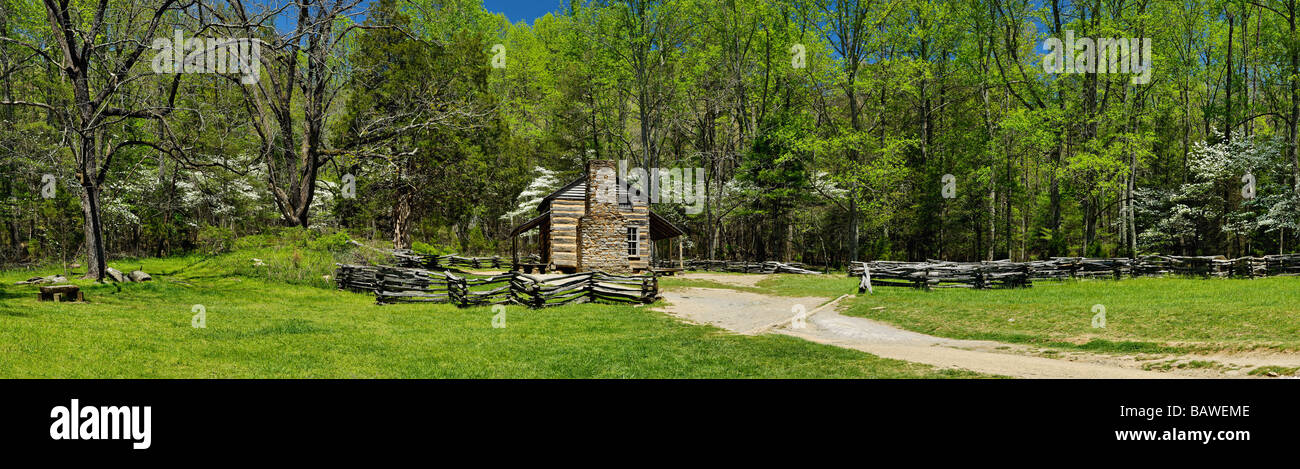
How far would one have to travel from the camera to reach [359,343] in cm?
1136

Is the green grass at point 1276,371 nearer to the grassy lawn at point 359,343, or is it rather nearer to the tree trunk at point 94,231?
the grassy lawn at point 359,343

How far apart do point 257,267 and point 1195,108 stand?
2435 inches

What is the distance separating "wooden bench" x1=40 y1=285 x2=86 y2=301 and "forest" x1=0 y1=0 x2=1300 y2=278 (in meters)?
12.7

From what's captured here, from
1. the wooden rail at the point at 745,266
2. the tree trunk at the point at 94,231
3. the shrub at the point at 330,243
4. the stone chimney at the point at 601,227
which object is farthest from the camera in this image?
the wooden rail at the point at 745,266

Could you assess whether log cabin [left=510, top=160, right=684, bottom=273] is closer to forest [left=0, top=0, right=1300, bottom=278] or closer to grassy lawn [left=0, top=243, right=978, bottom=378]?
forest [left=0, top=0, right=1300, bottom=278]

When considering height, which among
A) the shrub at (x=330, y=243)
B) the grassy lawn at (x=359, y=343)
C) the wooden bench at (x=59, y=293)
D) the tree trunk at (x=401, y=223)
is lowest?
the grassy lawn at (x=359, y=343)

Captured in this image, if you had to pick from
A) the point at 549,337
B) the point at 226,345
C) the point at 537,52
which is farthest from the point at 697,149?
the point at 226,345

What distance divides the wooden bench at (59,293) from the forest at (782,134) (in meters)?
12.7

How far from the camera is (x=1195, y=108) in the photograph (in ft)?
156

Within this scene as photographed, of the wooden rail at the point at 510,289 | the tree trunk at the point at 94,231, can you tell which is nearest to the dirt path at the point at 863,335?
the wooden rail at the point at 510,289

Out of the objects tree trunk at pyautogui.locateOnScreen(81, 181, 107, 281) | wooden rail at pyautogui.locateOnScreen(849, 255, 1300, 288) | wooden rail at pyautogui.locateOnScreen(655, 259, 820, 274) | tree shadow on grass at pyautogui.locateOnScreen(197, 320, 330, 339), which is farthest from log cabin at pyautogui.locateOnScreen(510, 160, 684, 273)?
tree trunk at pyautogui.locateOnScreen(81, 181, 107, 281)

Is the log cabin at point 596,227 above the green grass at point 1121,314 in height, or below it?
above

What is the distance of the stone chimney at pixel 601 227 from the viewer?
91.1 feet

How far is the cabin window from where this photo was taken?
30312 millimetres
